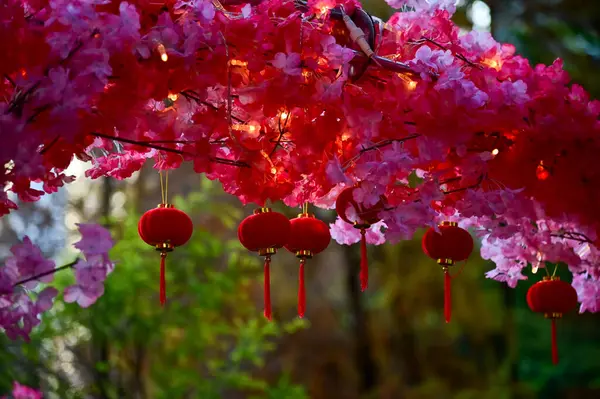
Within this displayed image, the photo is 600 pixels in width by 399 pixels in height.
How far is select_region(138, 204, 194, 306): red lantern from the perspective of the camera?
1.40 metres

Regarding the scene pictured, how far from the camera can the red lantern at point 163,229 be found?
1.40m

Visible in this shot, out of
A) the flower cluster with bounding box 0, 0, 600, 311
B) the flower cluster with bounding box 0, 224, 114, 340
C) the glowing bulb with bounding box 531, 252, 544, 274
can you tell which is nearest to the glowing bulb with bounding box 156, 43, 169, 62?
the flower cluster with bounding box 0, 0, 600, 311

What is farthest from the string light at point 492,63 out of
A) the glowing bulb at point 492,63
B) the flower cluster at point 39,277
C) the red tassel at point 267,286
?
the flower cluster at point 39,277

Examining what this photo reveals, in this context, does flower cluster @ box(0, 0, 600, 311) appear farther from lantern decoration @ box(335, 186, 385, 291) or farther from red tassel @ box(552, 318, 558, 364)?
red tassel @ box(552, 318, 558, 364)

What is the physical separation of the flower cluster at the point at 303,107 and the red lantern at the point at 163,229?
0.09 meters

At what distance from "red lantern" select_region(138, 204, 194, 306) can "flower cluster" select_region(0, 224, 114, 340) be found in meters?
0.33

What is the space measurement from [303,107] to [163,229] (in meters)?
0.33

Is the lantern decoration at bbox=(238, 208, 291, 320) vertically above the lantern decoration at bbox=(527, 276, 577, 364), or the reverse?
the lantern decoration at bbox=(238, 208, 291, 320)

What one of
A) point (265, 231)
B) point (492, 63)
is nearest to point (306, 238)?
point (265, 231)

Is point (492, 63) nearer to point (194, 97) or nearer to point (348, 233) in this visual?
point (348, 233)

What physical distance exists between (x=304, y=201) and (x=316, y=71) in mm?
308

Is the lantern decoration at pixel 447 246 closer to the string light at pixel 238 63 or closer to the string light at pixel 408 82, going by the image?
the string light at pixel 408 82

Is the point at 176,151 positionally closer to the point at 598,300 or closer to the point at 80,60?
the point at 80,60

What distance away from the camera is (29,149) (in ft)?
3.32
